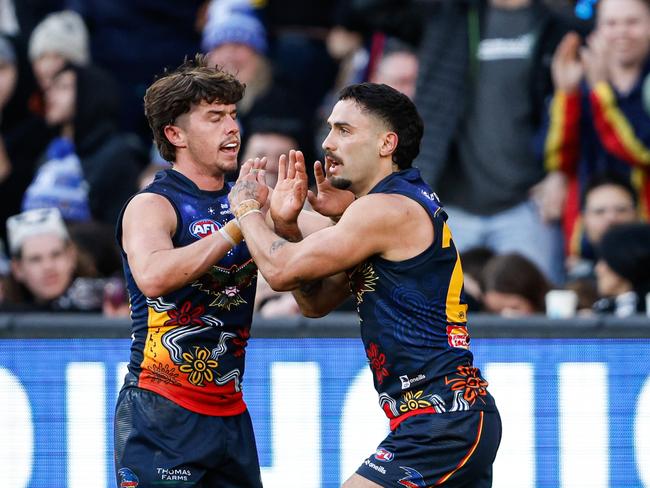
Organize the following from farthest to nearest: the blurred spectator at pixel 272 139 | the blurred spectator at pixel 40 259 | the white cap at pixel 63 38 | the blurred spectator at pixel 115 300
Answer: the white cap at pixel 63 38 < the blurred spectator at pixel 272 139 < the blurred spectator at pixel 40 259 < the blurred spectator at pixel 115 300

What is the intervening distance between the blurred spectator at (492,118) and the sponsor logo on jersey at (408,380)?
409 cm

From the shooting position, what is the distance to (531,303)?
858 cm

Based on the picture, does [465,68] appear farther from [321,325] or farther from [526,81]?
[321,325]

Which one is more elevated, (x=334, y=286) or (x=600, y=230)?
(x=600, y=230)

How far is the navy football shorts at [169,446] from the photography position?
5.79 m

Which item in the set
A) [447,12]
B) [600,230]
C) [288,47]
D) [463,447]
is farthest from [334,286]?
[288,47]

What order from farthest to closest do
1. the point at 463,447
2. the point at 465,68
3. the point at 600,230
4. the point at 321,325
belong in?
the point at 465,68 < the point at 600,230 < the point at 321,325 < the point at 463,447

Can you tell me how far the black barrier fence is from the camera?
24.1 feet

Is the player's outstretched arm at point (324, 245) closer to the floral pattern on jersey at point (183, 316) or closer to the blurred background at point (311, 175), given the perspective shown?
the floral pattern on jersey at point (183, 316)

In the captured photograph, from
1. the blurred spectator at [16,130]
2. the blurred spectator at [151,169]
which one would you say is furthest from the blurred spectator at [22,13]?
the blurred spectator at [151,169]

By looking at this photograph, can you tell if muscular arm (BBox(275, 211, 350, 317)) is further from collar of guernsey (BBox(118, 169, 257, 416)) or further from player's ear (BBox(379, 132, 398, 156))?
player's ear (BBox(379, 132, 398, 156))

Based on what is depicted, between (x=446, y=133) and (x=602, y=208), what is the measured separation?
128 centimetres

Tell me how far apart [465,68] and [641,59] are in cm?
127

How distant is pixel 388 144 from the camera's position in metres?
5.79
